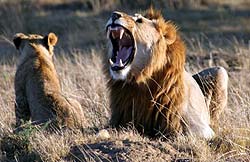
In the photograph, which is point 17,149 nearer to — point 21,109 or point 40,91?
point 40,91

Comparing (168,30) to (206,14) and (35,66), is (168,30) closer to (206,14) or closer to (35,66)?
(35,66)

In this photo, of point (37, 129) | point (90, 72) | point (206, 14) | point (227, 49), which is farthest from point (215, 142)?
point (206, 14)

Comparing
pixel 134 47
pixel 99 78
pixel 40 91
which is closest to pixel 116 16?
pixel 134 47

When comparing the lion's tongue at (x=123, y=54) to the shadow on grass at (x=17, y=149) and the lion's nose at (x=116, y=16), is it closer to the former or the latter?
the lion's nose at (x=116, y=16)

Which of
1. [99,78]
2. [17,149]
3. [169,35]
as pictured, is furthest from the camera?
[99,78]

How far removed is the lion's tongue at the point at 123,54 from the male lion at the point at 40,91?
3.34 ft

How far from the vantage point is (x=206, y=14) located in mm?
20812

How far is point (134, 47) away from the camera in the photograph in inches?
275

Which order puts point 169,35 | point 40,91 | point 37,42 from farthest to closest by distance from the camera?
1. point 37,42
2. point 40,91
3. point 169,35

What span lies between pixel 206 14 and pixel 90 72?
964 cm

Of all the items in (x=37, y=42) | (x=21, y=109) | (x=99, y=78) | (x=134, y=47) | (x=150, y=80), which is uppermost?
(x=134, y=47)

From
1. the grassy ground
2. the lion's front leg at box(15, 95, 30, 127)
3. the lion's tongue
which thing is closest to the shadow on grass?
the grassy ground

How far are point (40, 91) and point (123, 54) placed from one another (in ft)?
5.15

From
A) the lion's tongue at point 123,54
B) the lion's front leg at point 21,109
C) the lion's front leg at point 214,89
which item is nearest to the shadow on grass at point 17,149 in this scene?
the lion's tongue at point 123,54
